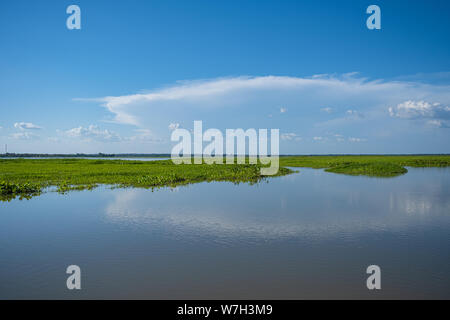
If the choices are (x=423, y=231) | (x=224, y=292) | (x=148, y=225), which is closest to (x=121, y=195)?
(x=148, y=225)

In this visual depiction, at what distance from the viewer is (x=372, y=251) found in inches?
365

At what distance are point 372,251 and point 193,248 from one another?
5655 mm

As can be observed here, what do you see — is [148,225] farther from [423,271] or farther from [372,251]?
[423,271]

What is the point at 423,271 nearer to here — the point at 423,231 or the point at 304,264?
the point at 304,264

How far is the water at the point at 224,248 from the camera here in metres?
6.91

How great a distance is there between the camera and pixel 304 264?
320 inches

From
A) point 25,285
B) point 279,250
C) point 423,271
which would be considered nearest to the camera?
point 25,285

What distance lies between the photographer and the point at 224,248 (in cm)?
947

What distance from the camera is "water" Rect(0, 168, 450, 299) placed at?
22.7ft
